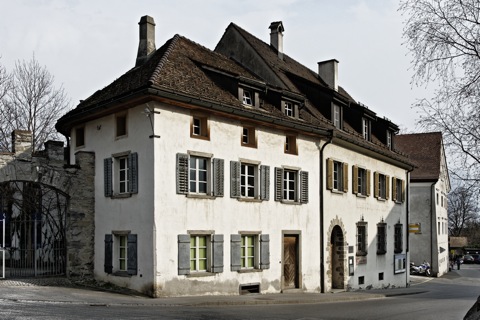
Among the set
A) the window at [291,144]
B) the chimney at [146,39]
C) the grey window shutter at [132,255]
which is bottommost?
the grey window shutter at [132,255]

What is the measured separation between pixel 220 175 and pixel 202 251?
271 cm

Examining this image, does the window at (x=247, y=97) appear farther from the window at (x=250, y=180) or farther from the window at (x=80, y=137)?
the window at (x=80, y=137)

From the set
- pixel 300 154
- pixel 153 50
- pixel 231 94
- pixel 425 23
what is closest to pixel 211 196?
pixel 231 94

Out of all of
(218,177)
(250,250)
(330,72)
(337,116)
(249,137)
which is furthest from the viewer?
(330,72)

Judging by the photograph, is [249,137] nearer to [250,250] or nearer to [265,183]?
[265,183]

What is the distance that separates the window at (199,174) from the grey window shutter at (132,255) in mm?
2187

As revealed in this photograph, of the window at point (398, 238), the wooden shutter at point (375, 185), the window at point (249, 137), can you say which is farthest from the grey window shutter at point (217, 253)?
the window at point (398, 238)

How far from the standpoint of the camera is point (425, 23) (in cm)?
1311

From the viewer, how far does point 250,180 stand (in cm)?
2278

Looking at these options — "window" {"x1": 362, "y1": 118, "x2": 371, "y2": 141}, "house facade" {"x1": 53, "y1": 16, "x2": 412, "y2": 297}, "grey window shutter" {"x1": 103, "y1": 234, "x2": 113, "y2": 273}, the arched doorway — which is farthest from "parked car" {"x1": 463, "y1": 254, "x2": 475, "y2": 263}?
"grey window shutter" {"x1": 103, "y1": 234, "x2": 113, "y2": 273}

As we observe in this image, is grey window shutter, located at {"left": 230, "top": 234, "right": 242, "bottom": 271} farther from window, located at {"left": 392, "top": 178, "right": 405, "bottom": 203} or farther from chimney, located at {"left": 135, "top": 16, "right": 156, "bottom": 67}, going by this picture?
window, located at {"left": 392, "top": 178, "right": 405, "bottom": 203}

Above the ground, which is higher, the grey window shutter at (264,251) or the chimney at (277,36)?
the chimney at (277,36)

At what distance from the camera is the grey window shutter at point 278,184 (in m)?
23.6

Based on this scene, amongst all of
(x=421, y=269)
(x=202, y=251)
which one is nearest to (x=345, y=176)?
(x=202, y=251)
